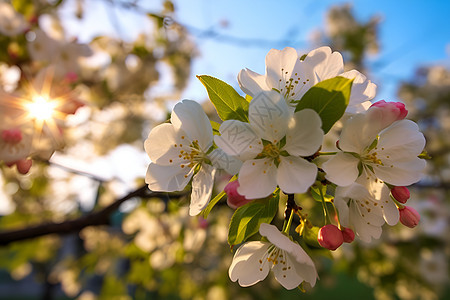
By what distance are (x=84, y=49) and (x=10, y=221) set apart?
277 cm

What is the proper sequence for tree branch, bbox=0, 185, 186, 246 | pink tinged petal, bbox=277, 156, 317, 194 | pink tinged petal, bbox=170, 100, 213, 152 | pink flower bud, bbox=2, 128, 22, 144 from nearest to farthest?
1. pink tinged petal, bbox=277, 156, 317, 194
2. pink tinged petal, bbox=170, 100, 213, 152
3. pink flower bud, bbox=2, 128, 22, 144
4. tree branch, bbox=0, 185, 186, 246

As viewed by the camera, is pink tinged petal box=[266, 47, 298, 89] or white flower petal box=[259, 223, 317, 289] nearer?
white flower petal box=[259, 223, 317, 289]

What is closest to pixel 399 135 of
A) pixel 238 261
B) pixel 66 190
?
pixel 238 261

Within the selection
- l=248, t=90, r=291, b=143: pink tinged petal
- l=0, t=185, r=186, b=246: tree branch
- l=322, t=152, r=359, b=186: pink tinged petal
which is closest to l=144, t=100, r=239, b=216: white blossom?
l=248, t=90, r=291, b=143: pink tinged petal

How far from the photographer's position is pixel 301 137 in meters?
0.54

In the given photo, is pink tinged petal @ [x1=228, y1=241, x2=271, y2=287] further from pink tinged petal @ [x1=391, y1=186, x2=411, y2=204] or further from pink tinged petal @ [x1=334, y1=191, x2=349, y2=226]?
pink tinged petal @ [x1=391, y1=186, x2=411, y2=204]

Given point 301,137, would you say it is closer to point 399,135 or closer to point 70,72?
point 399,135

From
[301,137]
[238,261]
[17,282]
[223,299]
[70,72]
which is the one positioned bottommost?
[17,282]

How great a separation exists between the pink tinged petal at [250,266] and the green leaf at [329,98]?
28 cm

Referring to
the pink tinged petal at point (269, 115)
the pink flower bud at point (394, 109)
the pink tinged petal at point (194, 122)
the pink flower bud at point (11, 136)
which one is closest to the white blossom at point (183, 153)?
the pink tinged petal at point (194, 122)

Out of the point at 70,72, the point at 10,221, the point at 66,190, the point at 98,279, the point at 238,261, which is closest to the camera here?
the point at 238,261

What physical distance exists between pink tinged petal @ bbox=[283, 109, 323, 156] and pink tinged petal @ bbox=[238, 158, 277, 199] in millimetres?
49

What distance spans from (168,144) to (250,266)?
31 centimetres

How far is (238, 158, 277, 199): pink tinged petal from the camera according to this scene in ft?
1.72
